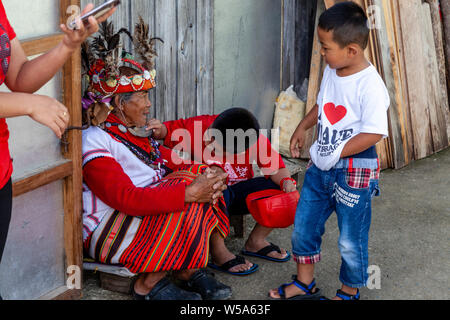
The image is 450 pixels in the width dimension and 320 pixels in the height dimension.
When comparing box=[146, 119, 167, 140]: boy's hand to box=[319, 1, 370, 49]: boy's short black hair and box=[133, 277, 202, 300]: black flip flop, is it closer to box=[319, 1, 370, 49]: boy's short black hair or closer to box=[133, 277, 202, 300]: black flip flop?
box=[133, 277, 202, 300]: black flip flop

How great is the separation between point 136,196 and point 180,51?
1650mm

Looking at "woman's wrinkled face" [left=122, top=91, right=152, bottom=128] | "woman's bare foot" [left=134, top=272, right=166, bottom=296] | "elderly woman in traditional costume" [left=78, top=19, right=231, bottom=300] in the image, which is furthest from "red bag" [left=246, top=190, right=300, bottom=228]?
"woman's wrinkled face" [left=122, top=91, right=152, bottom=128]

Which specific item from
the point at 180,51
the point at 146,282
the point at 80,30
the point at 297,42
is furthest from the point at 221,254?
the point at 297,42

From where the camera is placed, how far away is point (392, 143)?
5262 millimetres

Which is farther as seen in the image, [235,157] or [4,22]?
[235,157]

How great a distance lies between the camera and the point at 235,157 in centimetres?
352

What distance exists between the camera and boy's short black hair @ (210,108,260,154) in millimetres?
3270

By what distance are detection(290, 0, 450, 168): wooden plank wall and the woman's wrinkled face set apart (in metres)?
2.39

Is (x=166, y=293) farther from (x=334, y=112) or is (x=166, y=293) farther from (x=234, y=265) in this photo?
(x=334, y=112)

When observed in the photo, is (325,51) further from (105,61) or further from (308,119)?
(105,61)

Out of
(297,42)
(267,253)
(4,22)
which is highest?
(297,42)

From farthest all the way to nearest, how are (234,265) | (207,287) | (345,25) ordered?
1. (234,265)
2. (207,287)
3. (345,25)

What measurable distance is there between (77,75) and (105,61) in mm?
307
